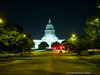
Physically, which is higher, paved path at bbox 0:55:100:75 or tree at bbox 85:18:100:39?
tree at bbox 85:18:100:39

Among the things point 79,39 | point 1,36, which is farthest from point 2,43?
point 79,39

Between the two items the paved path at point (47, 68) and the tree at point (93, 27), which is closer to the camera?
the paved path at point (47, 68)

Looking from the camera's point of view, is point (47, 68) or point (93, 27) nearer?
point (47, 68)

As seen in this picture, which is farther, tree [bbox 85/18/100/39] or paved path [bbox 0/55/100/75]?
tree [bbox 85/18/100/39]

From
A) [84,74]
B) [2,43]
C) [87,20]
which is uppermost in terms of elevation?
[87,20]

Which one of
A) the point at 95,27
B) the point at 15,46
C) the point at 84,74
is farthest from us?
the point at 15,46

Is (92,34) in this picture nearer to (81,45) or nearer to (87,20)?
(87,20)

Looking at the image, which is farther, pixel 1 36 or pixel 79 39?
→ pixel 79 39

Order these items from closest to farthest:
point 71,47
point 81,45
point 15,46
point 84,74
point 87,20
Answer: point 84,74 < point 87,20 < point 15,46 < point 81,45 < point 71,47

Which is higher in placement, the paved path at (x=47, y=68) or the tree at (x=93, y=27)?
the tree at (x=93, y=27)

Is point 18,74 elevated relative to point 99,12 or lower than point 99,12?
lower

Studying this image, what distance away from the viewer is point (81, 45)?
79.0 meters

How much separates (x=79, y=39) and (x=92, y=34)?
4018cm

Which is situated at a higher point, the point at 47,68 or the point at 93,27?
the point at 93,27
